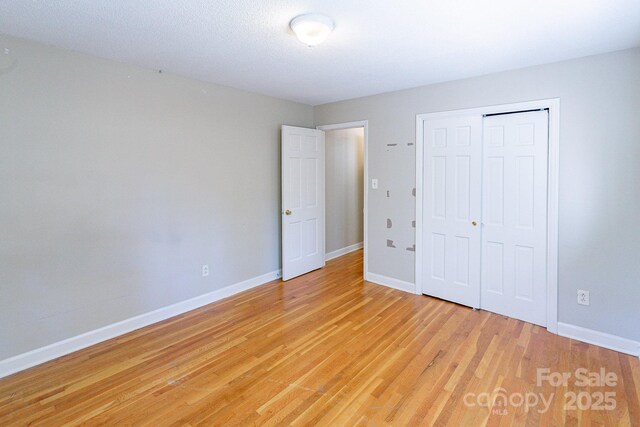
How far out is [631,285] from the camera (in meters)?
2.58

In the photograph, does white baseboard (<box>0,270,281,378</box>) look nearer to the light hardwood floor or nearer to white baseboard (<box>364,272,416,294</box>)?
the light hardwood floor

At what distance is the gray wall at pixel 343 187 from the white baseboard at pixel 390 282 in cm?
128

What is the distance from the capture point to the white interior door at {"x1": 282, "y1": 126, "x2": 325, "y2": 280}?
4270mm

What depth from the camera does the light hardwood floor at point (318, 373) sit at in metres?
1.94

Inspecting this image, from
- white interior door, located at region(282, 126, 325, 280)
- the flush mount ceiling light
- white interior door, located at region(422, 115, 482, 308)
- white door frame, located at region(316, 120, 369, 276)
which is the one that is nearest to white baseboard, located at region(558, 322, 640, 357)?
white interior door, located at region(422, 115, 482, 308)

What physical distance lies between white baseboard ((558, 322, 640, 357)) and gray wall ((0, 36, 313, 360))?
10.7ft

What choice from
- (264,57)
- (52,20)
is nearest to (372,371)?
(264,57)

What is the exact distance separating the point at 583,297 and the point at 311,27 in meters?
3.04

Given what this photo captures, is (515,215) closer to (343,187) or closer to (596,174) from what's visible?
(596,174)

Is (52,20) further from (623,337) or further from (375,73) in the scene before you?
(623,337)

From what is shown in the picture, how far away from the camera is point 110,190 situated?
283cm

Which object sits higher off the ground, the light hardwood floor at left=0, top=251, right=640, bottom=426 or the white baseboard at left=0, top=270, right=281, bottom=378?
the white baseboard at left=0, top=270, right=281, bottom=378

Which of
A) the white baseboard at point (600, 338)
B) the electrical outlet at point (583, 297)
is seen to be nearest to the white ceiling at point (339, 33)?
the electrical outlet at point (583, 297)

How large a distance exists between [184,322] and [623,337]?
3.73 m
